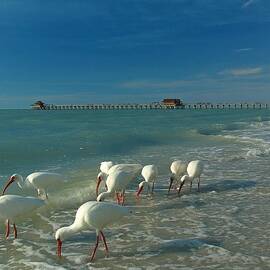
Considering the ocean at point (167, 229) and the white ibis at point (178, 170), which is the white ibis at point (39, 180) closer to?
the ocean at point (167, 229)

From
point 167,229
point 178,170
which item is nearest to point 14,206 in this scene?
point 167,229

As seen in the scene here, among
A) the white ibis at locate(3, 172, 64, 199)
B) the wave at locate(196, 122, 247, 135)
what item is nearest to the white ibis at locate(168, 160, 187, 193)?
the white ibis at locate(3, 172, 64, 199)

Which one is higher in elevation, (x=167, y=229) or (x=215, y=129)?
(x=167, y=229)

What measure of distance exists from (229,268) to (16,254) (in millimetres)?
3524

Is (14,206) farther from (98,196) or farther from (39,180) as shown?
(39,180)

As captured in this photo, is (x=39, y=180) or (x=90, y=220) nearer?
(x=90, y=220)

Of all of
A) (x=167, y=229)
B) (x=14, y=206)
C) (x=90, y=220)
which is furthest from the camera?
(x=167, y=229)

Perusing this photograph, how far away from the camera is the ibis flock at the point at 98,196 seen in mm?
7402

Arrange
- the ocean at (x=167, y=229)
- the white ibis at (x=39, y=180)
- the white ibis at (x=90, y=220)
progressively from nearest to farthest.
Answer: the ocean at (x=167, y=229), the white ibis at (x=90, y=220), the white ibis at (x=39, y=180)

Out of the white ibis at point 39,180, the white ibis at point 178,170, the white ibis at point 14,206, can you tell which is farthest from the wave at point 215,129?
the white ibis at point 14,206

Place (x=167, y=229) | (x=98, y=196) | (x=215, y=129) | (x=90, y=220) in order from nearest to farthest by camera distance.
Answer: (x=90, y=220) < (x=167, y=229) < (x=98, y=196) < (x=215, y=129)

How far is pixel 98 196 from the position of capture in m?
9.58

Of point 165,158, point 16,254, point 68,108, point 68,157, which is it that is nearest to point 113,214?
point 16,254

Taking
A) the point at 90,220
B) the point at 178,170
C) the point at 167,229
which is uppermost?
the point at 90,220
